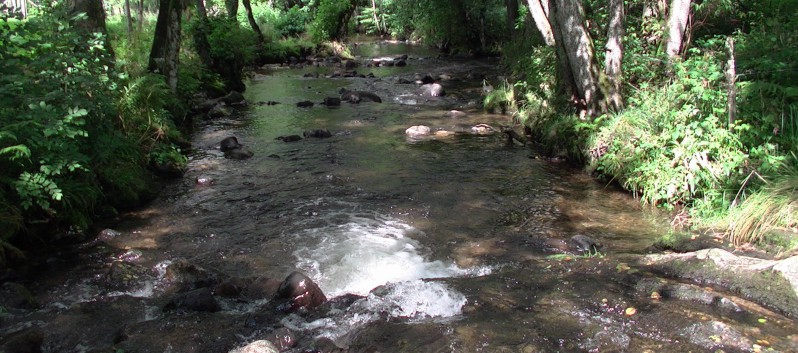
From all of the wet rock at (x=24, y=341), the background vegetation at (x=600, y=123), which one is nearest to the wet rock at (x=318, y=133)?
the background vegetation at (x=600, y=123)

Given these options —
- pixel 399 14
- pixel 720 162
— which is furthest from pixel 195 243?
pixel 399 14

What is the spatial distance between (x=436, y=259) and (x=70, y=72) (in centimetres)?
491

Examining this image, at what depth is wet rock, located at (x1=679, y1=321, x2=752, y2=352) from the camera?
3863 mm

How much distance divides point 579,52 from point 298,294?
7.00 m

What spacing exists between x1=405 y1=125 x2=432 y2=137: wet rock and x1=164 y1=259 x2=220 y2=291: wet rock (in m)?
7.26

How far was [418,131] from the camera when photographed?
41.7 feet

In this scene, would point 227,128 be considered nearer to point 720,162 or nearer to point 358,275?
point 358,275

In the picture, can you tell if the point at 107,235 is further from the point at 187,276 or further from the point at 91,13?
the point at 91,13

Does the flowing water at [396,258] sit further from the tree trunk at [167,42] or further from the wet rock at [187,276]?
the tree trunk at [167,42]

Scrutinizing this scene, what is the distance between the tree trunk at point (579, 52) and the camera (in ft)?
32.4

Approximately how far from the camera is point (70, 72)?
22.8 ft

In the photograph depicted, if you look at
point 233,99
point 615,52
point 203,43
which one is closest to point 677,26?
point 615,52

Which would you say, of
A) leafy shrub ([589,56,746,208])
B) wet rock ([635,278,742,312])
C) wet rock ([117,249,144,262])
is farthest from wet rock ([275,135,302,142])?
wet rock ([635,278,742,312])

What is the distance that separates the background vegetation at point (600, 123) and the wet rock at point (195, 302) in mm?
1813
